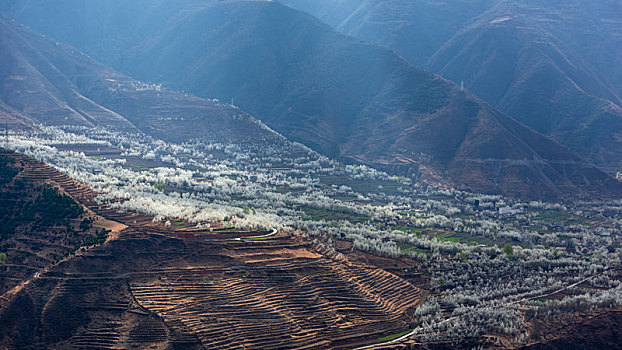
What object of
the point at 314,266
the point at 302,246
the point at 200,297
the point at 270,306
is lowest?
the point at 270,306

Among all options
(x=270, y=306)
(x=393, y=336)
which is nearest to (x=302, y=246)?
(x=270, y=306)

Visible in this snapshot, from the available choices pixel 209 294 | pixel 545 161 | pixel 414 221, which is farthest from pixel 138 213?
pixel 545 161

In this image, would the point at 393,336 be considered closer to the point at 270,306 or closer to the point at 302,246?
the point at 270,306

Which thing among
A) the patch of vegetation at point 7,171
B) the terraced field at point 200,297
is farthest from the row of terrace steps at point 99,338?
the patch of vegetation at point 7,171

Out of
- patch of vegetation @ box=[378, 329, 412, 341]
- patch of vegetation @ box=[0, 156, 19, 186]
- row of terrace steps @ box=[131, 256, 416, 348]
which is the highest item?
patch of vegetation @ box=[0, 156, 19, 186]

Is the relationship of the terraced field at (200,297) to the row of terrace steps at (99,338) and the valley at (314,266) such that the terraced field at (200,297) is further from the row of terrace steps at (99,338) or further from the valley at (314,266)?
the valley at (314,266)

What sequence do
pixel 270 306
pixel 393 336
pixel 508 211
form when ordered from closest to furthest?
pixel 393 336, pixel 270 306, pixel 508 211

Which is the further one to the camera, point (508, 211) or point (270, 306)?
point (508, 211)

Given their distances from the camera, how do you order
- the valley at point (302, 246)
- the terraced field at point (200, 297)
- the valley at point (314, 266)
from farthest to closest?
the valley at point (314, 266), the valley at point (302, 246), the terraced field at point (200, 297)

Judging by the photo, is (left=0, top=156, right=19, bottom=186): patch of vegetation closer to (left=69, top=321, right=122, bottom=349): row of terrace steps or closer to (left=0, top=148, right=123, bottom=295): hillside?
(left=0, top=148, right=123, bottom=295): hillside

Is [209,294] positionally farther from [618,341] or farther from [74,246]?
[618,341]

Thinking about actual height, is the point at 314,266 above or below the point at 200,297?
above

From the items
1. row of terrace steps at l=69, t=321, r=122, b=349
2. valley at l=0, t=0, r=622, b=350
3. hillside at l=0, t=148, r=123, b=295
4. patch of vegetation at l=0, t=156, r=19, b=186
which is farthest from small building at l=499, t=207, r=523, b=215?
patch of vegetation at l=0, t=156, r=19, b=186
